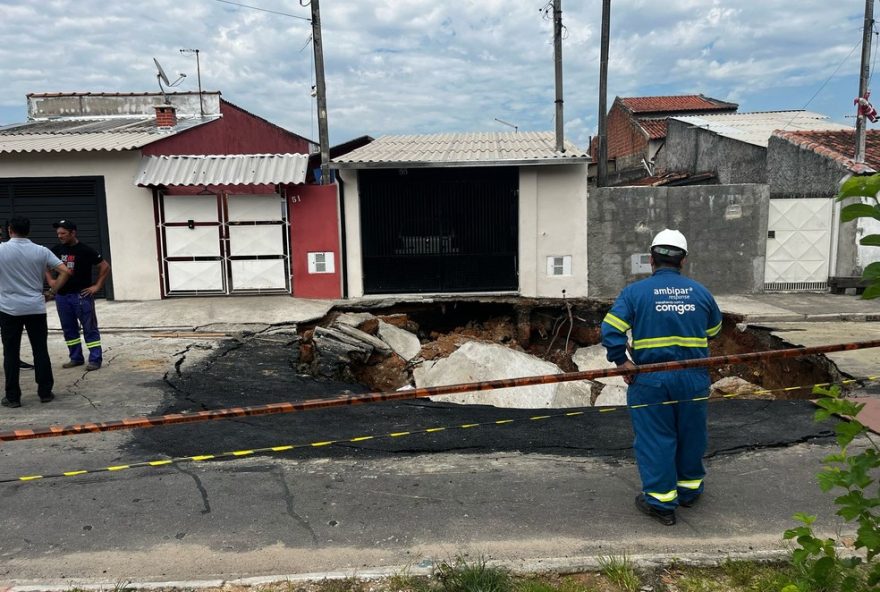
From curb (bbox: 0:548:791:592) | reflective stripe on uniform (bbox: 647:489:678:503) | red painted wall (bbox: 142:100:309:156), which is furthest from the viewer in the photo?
red painted wall (bbox: 142:100:309:156)

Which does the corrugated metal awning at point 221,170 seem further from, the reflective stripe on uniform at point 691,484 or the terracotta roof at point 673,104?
the terracotta roof at point 673,104

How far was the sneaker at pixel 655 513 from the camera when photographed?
356 cm

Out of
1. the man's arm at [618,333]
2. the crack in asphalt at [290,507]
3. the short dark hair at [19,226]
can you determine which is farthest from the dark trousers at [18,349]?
the man's arm at [618,333]

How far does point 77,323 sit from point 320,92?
6759 mm

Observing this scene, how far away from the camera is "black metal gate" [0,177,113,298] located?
1103 centimetres

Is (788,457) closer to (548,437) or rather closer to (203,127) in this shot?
(548,437)

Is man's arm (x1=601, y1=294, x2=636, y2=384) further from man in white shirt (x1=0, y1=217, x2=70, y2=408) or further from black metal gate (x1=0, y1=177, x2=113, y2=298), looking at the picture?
black metal gate (x1=0, y1=177, x2=113, y2=298)

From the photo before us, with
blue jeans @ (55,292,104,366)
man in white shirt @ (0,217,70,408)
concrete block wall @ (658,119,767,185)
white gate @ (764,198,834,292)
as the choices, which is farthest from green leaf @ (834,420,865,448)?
concrete block wall @ (658,119,767,185)

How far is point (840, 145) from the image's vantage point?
13.3 m

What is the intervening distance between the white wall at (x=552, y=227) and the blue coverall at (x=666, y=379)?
773 cm

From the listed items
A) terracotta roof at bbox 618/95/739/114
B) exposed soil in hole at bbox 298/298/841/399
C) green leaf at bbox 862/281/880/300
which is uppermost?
terracotta roof at bbox 618/95/739/114

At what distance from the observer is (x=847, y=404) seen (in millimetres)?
2361

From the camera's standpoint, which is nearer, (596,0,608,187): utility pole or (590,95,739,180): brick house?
(596,0,608,187): utility pole

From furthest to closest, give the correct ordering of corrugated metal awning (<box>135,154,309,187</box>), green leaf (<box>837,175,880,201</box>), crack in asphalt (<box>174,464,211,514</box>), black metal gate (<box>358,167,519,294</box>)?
1. black metal gate (<box>358,167,519,294</box>)
2. corrugated metal awning (<box>135,154,309,187</box>)
3. crack in asphalt (<box>174,464,211,514</box>)
4. green leaf (<box>837,175,880,201</box>)
